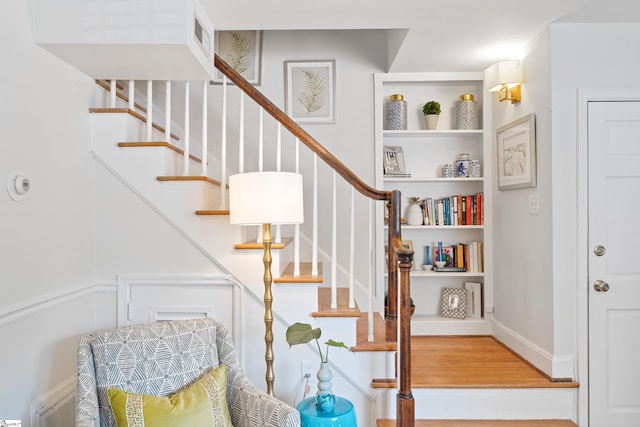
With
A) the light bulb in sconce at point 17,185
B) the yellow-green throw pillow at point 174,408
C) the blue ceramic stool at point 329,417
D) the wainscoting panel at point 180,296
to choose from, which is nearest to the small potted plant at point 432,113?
the wainscoting panel at point 180,296

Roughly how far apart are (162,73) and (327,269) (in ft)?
6.33

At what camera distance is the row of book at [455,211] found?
3.45m

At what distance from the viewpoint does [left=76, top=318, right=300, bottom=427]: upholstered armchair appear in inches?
64.5

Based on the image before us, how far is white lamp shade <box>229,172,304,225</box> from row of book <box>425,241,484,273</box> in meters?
1.96

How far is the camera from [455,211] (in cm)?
346

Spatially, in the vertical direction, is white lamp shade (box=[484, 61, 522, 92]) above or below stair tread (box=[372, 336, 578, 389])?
above

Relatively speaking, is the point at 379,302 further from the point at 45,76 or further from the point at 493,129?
the point at 45,76

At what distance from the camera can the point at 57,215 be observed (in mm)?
2031

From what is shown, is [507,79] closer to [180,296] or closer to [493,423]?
[493,423]

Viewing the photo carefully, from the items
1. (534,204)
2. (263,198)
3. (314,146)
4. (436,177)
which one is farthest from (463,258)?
(263,198)

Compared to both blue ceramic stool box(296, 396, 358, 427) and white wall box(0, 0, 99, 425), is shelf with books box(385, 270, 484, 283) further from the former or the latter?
white wall box(0, 0, 99, 425)

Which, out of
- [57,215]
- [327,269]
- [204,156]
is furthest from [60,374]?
[327,269]

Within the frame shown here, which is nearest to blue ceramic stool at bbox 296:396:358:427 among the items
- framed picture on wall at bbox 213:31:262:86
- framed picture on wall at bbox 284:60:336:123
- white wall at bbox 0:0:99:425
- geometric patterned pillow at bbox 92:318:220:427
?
geometric patterned pillow at bbox 92:318:220:427

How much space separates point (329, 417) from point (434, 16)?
221cm
